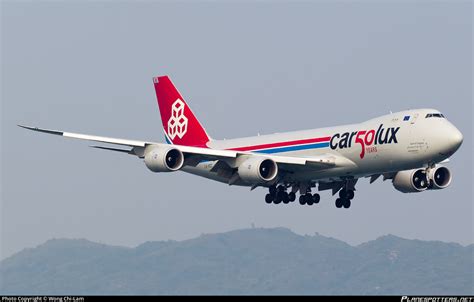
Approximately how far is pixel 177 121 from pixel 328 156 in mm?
19485

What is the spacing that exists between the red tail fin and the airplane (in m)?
4.69

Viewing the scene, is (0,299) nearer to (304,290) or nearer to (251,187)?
(251,187)

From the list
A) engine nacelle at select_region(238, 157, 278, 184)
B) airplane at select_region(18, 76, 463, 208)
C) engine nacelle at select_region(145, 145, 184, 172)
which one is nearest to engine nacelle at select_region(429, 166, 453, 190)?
airplane at select_region(18, 76, 463, 208)

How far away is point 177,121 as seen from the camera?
285ft

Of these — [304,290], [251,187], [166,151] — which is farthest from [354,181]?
[304,290]

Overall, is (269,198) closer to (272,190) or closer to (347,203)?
(272,190)

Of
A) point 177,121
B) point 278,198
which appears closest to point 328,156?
point 278,198

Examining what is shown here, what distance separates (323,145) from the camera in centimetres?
7212

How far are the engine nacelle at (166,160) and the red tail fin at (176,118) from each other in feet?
43.1

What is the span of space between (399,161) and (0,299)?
1234 inches

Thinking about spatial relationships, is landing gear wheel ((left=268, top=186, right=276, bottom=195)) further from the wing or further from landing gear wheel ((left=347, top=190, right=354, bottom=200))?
landing gear wheel ((left=347, top=190, right=354, bottom=200))

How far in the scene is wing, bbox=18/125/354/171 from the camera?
70625mm

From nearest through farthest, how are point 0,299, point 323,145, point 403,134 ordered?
point 0,299
point 403,134
point 323,145

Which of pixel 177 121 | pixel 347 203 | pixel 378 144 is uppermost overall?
pixel 177 121
